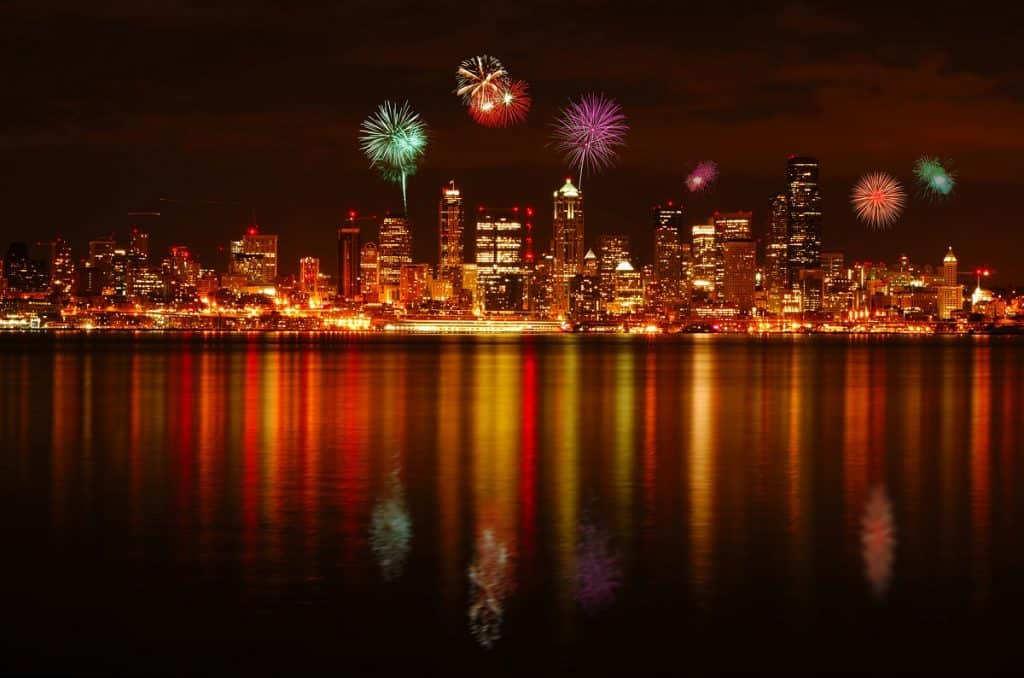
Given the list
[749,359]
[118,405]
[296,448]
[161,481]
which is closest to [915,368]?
[749,359]

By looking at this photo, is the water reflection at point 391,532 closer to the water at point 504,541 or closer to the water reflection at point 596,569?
the water at point 504,541

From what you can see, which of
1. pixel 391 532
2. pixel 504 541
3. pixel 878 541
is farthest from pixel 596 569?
pixel 878 541

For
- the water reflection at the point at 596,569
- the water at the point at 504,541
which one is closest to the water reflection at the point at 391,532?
the water at the point at 504,541

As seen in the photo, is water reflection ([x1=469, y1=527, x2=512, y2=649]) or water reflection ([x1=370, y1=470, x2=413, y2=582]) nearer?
water reflection ([x1=469, y1=527, x2=512, y2=649])

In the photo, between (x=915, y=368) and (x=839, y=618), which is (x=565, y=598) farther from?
(x=915, y=368)

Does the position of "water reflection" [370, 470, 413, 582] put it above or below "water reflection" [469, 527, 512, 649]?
above

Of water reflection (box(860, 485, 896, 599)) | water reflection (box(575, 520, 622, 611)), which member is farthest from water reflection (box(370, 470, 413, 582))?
water reflection (box(860, 485, 896, 599))

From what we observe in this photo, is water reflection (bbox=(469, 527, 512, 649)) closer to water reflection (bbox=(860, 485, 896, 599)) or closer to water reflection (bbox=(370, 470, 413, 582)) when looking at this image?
water reflection (bbox=(370, 470, 413, 582))
